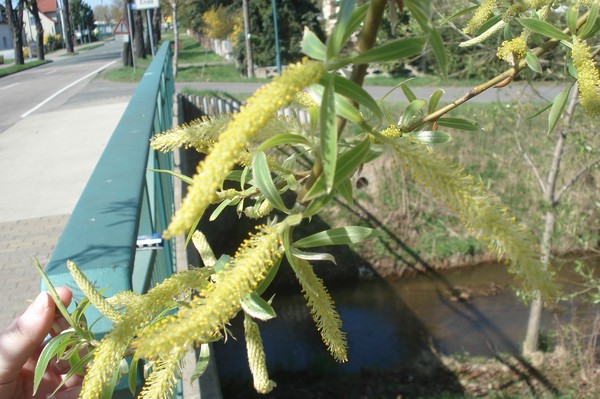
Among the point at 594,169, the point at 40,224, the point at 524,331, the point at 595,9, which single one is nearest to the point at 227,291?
the point at 595,9

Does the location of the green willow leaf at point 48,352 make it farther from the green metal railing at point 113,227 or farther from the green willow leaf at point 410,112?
the green willow leaf at point 410,112

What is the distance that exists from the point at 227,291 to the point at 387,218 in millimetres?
13067

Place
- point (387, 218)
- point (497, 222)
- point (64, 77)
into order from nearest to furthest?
point (497, 222)
point (387, 218)
point (64, 77)

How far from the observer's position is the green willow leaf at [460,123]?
40.7 inches

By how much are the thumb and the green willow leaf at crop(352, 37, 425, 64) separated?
3.06ft

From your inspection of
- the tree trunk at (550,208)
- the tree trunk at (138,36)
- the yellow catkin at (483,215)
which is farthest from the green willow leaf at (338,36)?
the tree trunk at (138,36)

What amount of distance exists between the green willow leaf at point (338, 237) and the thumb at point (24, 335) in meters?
0.71

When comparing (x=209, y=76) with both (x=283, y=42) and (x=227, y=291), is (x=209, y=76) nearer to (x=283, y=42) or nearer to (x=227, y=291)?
(x=283, y=42)

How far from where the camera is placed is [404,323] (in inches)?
431

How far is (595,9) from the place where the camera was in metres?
1.07

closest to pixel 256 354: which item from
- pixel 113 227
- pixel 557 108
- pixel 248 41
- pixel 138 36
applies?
pixel 557 108

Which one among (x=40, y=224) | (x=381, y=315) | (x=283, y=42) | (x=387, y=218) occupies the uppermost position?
(x=283, y=42)


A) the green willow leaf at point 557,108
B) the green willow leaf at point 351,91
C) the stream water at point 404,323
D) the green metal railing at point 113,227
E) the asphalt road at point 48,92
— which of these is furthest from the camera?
the asphalt road at point 48,92

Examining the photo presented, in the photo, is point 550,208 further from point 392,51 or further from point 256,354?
point 392,51
